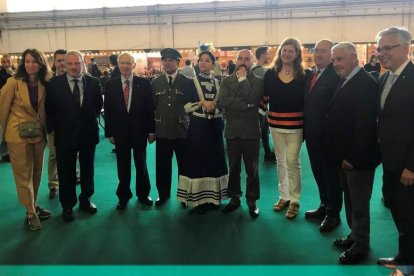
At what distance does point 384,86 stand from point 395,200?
778mm

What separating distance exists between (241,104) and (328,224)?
1325 mm

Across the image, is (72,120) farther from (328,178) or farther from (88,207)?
(328,178)

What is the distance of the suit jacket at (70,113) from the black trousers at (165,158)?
0.69 meters

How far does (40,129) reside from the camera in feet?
10.8

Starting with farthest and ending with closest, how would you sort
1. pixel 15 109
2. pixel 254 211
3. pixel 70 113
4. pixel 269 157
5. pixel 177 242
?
1. pixel 269 157
2. pixel 254 211
3. pixel 70 113
4. pixel 15 109
5. pixel 177 242

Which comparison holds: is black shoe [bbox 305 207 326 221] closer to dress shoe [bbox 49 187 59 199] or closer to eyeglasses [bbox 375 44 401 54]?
eyeglasses [bbox 375 44 401 54]

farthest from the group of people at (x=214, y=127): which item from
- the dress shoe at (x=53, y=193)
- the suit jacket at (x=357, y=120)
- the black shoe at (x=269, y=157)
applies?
the black shoe at (x=269, y=157)

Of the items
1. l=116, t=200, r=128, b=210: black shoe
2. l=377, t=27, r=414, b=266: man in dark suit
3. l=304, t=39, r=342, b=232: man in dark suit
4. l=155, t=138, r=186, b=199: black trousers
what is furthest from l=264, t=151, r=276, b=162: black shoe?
l=377, t=27, r=414, b=266: man in dark suit

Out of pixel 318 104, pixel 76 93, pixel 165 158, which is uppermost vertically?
pixel 76 93

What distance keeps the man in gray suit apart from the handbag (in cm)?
169

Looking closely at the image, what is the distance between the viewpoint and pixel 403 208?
233 cm

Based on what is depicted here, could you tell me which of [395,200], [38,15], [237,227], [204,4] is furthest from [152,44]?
[395,200]

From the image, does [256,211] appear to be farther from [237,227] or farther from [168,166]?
[168,166]

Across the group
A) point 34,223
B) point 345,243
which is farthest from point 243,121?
point 34,223
